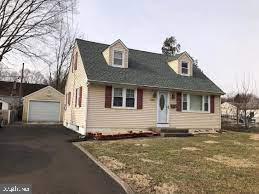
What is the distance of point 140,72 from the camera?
19.0m

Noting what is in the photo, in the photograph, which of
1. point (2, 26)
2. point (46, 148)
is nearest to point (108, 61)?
point (46, 148)

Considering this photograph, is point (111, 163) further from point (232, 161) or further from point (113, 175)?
point (232, 161)

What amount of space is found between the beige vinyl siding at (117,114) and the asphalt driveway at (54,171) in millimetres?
4934

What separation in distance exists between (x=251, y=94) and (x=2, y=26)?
26402mm

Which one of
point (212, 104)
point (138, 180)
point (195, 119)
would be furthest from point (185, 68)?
point (138, 180)

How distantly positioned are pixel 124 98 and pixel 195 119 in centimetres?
562

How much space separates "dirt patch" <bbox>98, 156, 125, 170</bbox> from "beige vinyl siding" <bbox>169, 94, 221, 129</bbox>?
9773mm

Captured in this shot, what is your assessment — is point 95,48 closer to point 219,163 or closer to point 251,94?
point 219,163

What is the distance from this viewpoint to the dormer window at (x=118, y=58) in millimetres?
18469

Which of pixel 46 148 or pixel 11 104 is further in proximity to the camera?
pixel 11 104

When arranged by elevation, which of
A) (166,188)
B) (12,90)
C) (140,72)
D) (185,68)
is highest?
(185,68)

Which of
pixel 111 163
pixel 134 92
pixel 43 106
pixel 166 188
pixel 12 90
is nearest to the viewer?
pixel 166 188

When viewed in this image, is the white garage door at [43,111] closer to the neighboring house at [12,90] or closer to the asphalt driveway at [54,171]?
the neighboring house at [12,90]

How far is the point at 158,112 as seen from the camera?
60.6 feet
